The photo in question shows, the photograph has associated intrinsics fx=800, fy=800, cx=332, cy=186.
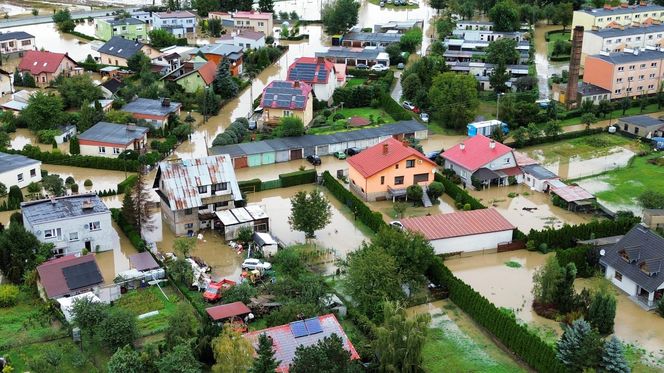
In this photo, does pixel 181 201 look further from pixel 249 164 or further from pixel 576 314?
pixel 576 314

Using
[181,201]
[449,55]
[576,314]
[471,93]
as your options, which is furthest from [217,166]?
[449,55]

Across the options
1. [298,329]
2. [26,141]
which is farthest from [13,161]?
[298,329]

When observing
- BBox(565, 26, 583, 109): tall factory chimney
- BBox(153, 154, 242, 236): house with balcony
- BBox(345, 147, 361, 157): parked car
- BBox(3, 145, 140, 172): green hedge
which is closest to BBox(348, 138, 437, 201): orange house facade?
BBox(345, 147, 361, 157): parked car

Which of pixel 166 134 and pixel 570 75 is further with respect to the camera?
pixel 570 75

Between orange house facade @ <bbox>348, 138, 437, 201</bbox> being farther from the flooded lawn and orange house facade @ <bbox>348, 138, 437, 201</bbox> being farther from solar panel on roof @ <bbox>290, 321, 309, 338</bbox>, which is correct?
solar panel on roof @ <bbox>290, 321, 309, 338</bbox>

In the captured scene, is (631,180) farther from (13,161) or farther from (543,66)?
(13,161)

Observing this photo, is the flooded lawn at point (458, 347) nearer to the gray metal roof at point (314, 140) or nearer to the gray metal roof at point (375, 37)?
the gray metal roof at point (314, 140)
